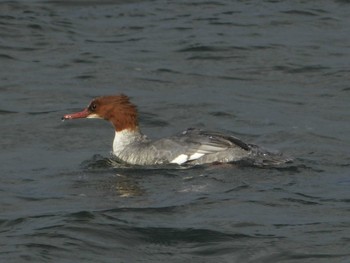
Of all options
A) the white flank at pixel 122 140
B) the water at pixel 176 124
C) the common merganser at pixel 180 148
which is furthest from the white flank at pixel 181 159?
the white flank at pixel 122 140

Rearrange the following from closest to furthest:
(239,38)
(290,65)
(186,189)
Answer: (186,189) < (290,65) < (239,38)

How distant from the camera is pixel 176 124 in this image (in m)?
15.5

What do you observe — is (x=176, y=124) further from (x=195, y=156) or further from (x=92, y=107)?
(x=195, y=156)

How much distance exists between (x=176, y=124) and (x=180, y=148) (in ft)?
7.82

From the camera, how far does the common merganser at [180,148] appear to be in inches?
508

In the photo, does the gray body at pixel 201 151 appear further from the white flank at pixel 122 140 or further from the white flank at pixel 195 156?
the white flank at pixel 122 140

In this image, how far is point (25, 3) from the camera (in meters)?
21.8

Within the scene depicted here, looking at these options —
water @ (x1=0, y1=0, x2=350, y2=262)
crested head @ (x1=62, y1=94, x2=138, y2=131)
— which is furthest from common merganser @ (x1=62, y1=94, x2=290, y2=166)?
water @ (x1=0, y1=0, x2=350, y2=262)

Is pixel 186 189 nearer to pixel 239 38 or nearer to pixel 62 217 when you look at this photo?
pixel 62 217

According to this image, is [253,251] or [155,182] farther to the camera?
[155,182]

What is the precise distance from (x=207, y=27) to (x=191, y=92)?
4.01m

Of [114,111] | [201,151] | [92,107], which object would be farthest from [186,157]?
[92,107]

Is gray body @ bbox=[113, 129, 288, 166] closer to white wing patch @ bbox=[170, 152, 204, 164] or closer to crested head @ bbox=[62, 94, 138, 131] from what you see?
white wing patch @ bbox=[170, 152, 204, 164]

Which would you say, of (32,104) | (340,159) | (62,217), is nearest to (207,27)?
(32,104)
